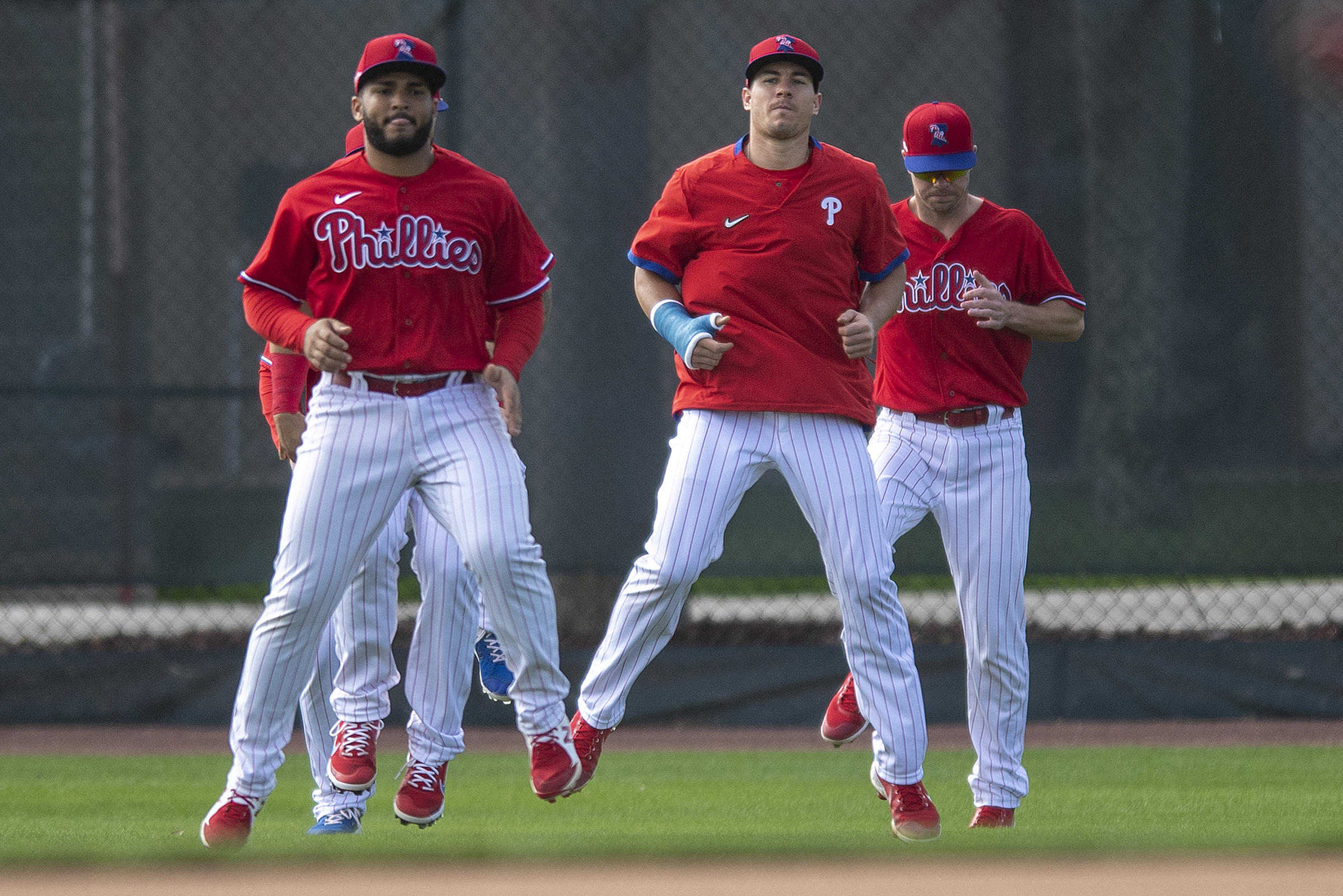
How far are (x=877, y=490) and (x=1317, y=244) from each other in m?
3.85

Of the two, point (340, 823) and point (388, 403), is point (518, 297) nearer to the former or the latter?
point (388, 403)

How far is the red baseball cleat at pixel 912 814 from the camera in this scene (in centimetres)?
432

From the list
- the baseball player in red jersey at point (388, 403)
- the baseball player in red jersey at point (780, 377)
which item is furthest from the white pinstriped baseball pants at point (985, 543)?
the baseball player in red jersey at point (388, 403)

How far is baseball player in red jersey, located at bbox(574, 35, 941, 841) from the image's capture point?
445 centimetres

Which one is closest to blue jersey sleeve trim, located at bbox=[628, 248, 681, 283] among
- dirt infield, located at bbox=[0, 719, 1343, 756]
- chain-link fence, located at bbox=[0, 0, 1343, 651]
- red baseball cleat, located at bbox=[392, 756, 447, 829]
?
red baseball cleat, located at bbox=[392, 756, 447, 829]

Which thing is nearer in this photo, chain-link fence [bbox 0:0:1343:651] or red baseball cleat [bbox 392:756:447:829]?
red baseball cleat [bbox 392:756:447:829]

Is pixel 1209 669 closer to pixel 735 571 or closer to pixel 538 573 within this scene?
pixel 735 571

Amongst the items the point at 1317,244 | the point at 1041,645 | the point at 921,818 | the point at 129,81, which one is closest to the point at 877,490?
the point at 921,818

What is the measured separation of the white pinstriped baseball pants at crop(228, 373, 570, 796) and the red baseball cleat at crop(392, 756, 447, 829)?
1.33 ft

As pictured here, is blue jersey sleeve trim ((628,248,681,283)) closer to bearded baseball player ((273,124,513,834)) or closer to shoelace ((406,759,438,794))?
bearded baseball player ((273,124,513,834))

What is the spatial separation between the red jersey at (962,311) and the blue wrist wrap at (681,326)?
0.77 metres

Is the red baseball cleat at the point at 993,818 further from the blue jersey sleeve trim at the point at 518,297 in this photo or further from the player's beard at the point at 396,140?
the player's beard at the point at 396,140

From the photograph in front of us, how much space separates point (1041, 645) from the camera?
23.7 ft

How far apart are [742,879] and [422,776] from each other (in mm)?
1321
